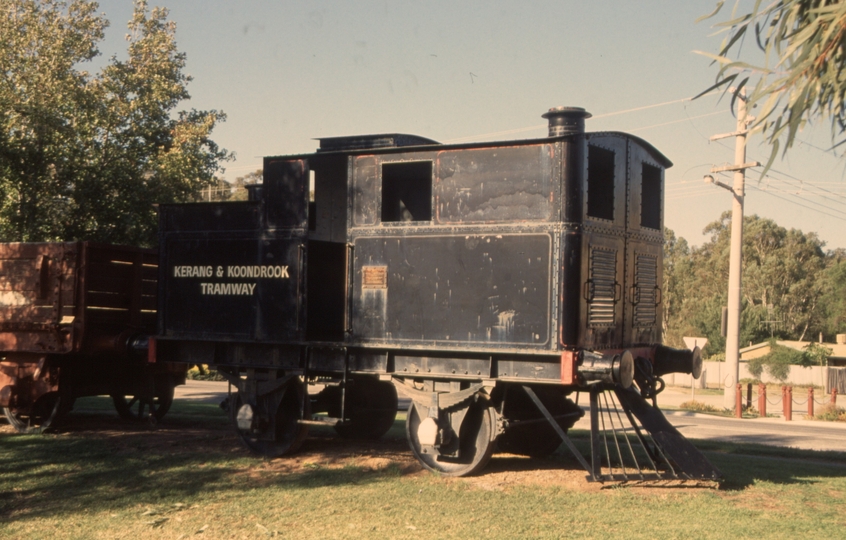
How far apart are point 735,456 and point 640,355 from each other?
10.5ft

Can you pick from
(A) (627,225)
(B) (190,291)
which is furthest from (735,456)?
(B) (190,291)

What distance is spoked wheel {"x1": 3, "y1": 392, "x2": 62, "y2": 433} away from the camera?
14.3 meters

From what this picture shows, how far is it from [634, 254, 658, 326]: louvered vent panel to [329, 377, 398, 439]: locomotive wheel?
4153 mm

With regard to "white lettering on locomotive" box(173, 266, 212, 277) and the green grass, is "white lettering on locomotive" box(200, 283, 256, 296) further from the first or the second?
the green grass

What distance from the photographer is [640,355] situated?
474 inches

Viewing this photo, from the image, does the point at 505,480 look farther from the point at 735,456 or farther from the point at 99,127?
the point at 99,127

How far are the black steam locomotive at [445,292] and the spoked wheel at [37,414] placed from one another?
7.84 ft

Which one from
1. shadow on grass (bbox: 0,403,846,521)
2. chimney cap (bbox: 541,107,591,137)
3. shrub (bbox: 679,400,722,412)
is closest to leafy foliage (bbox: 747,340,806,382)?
shrub (bbox: 679,400,722,412)

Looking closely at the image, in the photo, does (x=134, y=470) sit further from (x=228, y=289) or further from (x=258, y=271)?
(x=258, y=271)

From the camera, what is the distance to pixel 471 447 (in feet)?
37.1

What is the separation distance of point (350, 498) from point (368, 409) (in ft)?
13.9

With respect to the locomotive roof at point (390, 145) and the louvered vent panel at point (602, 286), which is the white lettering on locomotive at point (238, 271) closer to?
the locomotive roof at point (390, 145)

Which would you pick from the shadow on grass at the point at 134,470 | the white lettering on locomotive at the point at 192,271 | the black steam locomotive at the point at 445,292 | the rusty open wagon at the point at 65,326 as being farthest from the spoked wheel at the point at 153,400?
the white lettering on locomotive at the point at 192,271

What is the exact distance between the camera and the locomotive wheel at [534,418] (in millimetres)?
12320
